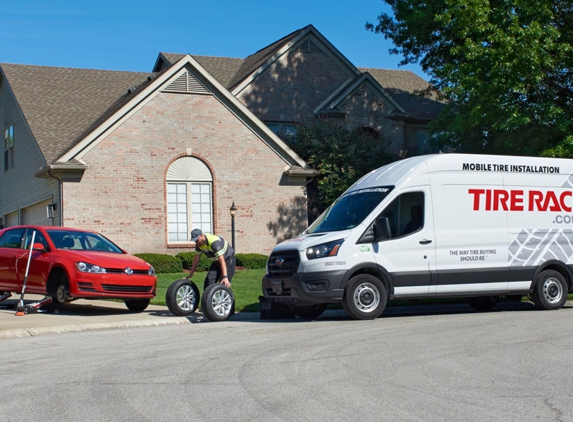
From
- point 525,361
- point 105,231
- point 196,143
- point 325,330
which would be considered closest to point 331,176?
point 196,143

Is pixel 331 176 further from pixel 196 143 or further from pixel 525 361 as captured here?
pixel 525 361

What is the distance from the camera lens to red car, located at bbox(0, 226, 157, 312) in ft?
48.2

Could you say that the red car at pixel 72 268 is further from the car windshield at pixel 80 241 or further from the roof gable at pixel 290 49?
the roof gable at pixel 290 49

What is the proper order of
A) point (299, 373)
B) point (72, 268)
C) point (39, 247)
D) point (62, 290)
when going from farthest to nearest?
point (39, 247) < point (62, 290) < point (72, 268) < point (299, 373)

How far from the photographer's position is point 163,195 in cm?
2712

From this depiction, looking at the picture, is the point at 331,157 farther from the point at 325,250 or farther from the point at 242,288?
the point at 325,250

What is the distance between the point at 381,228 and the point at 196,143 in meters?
15.5

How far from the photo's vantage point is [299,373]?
26.1 ft

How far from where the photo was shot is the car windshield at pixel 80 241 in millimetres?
15805

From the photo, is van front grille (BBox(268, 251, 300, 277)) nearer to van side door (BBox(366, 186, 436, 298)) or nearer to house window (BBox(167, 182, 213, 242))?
van side door (BBox(366, 186, 436, 298))

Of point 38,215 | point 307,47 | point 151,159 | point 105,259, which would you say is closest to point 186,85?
point 151,159

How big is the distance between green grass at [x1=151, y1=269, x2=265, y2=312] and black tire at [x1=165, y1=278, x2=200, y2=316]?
1150mm

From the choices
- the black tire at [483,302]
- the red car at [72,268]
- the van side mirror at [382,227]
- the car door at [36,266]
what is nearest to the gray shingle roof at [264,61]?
the red car at [72,268]

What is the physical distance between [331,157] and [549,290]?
16.9 metres
